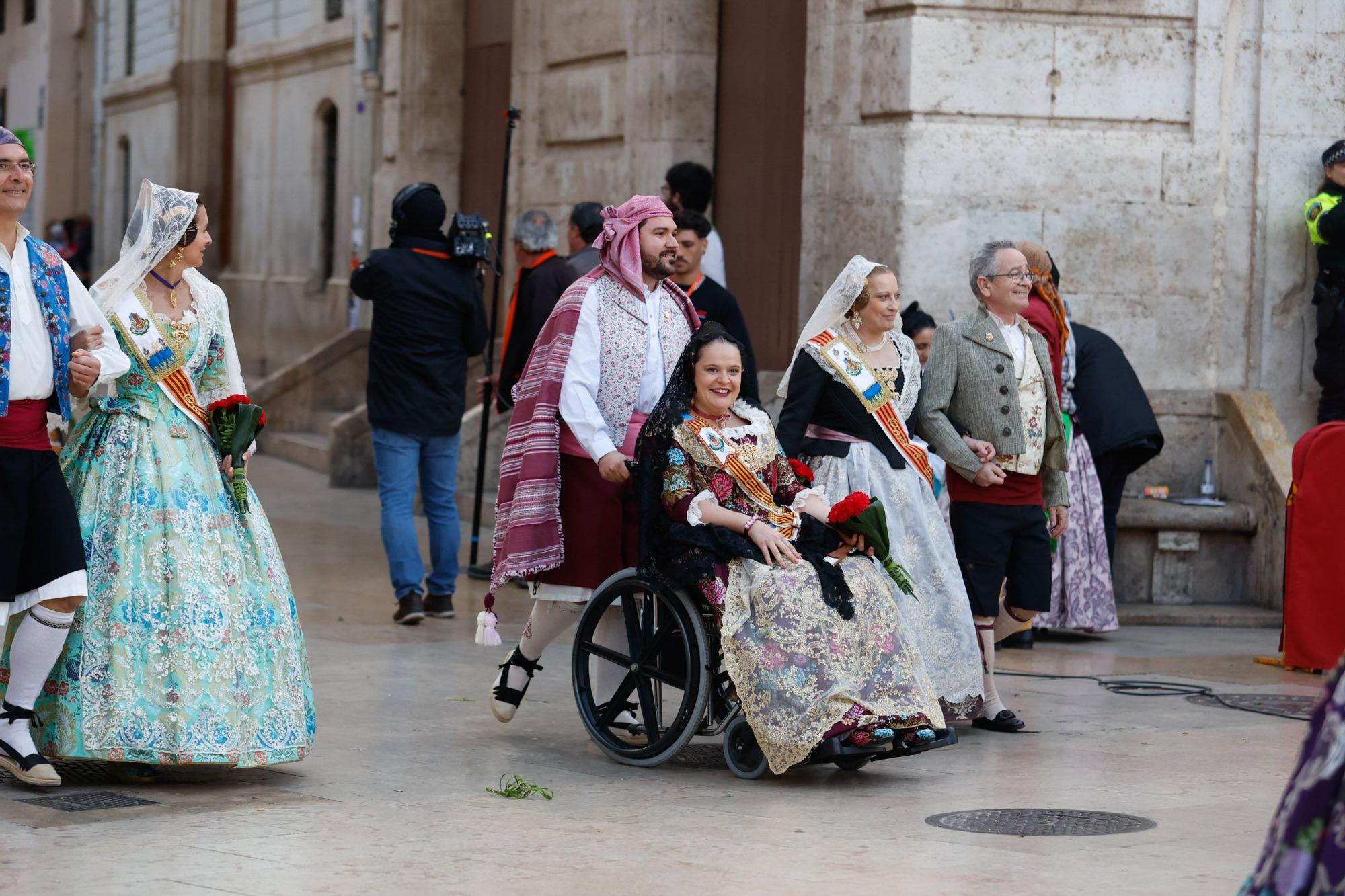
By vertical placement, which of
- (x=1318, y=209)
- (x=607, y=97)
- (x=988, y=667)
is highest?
(x=607, y=97)

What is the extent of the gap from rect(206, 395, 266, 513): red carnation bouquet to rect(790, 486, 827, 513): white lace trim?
176cm

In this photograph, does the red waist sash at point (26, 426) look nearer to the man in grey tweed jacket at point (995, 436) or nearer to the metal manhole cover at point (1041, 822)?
the metal manhole cover at point (1041, 822)

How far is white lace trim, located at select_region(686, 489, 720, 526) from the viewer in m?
6.74

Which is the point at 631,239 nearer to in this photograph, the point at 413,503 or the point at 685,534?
the point at 685,534

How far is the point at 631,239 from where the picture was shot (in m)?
7.35

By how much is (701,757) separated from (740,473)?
1.05 meters

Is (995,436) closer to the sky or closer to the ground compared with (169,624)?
closer to the sky

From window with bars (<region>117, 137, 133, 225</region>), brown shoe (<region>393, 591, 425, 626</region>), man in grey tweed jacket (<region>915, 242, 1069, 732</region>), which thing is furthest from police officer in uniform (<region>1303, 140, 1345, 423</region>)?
window with bars (<region>117, 137, 133, 225</region>)

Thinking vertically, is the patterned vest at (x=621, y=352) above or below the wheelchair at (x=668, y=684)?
above

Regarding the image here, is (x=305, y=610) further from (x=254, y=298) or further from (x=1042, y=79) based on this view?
(x=254, y=298)

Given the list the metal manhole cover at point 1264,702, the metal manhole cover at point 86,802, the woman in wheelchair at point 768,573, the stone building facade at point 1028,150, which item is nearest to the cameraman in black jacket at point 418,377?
the stone building facade at point 1028,150

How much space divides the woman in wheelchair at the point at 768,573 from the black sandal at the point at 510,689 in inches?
33.6

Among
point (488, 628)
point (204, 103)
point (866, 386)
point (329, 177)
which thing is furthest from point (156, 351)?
point (204, 103)

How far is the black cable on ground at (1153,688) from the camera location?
28.1 feet
